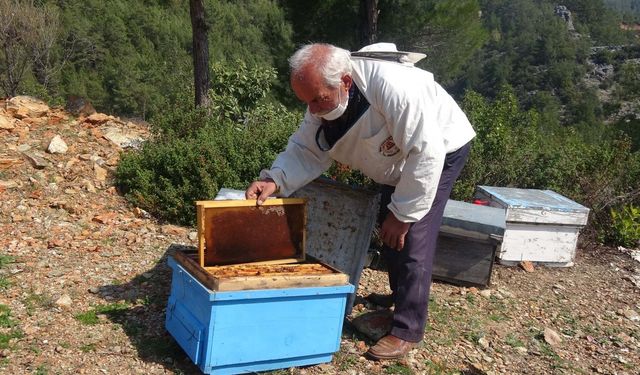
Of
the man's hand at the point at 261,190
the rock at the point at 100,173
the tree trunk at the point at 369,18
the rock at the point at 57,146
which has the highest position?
the tree trunk at the point at 369,18

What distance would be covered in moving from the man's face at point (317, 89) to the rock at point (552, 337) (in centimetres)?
214

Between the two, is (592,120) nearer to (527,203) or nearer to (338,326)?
(527,203)

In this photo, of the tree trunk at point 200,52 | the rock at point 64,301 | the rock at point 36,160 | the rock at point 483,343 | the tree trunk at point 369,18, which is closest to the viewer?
the rock at point 64,301

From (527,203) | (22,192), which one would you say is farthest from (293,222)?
(22,192)

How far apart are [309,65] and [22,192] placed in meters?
3.40

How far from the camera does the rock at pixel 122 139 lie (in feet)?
20.2

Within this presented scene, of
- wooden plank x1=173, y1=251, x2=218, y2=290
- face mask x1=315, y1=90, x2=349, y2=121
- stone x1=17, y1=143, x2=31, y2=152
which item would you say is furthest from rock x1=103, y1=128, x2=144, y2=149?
face mask x1=315, y1=90, x2=349, y2=121

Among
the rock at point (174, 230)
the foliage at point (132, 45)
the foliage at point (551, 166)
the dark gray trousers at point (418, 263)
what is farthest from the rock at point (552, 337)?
the foliage at point (132, 45)

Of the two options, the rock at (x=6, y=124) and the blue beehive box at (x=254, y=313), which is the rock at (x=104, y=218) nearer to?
the rock at (x=6, y=124)

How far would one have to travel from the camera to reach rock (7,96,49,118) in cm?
635

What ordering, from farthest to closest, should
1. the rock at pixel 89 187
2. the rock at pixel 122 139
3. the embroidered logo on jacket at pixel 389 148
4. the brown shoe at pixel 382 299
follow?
the rock at pixel 122 139 → the rock at pixel 89 187 → the brown shoe at pixel 382 299 → the embroidered logo on jacket at pixel 389 148

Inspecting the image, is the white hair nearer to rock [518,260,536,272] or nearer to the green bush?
the green bush

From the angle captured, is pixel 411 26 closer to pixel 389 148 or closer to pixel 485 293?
pixel 485 293

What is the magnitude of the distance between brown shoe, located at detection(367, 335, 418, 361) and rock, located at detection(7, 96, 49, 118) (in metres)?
4.87
